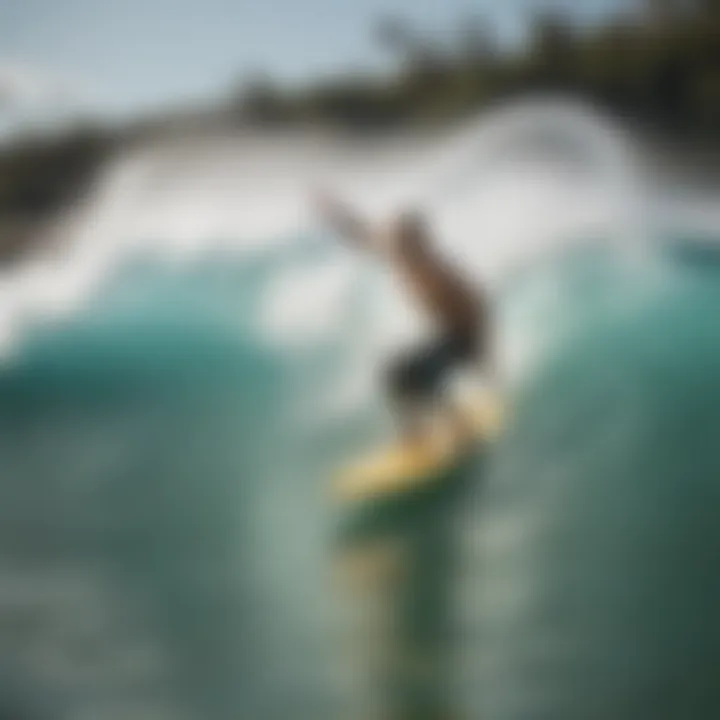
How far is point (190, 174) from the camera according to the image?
4.11 feet

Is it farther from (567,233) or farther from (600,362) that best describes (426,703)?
(567,233)

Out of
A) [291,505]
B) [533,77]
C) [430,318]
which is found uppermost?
[533,77]

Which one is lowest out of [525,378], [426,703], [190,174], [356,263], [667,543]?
[426,703]

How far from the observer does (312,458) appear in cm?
119

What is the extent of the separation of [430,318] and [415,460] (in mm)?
138

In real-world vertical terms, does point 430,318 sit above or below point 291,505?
above

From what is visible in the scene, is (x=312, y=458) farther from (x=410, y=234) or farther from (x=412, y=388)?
(x=410, y=234)

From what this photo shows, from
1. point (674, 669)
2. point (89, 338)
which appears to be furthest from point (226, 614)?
point (674, 669)

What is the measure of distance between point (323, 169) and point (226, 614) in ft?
1.47

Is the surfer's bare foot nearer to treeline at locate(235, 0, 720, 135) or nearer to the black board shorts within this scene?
the black board shorts

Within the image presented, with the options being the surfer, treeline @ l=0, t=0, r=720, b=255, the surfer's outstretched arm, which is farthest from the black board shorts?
treeline @ l=0, t=0, r=720, b=255

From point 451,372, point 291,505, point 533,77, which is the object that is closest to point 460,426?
point 451,372

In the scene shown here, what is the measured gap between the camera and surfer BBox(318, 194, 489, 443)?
1.18m

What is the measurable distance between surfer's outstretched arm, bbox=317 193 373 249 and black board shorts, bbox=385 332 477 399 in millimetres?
118
